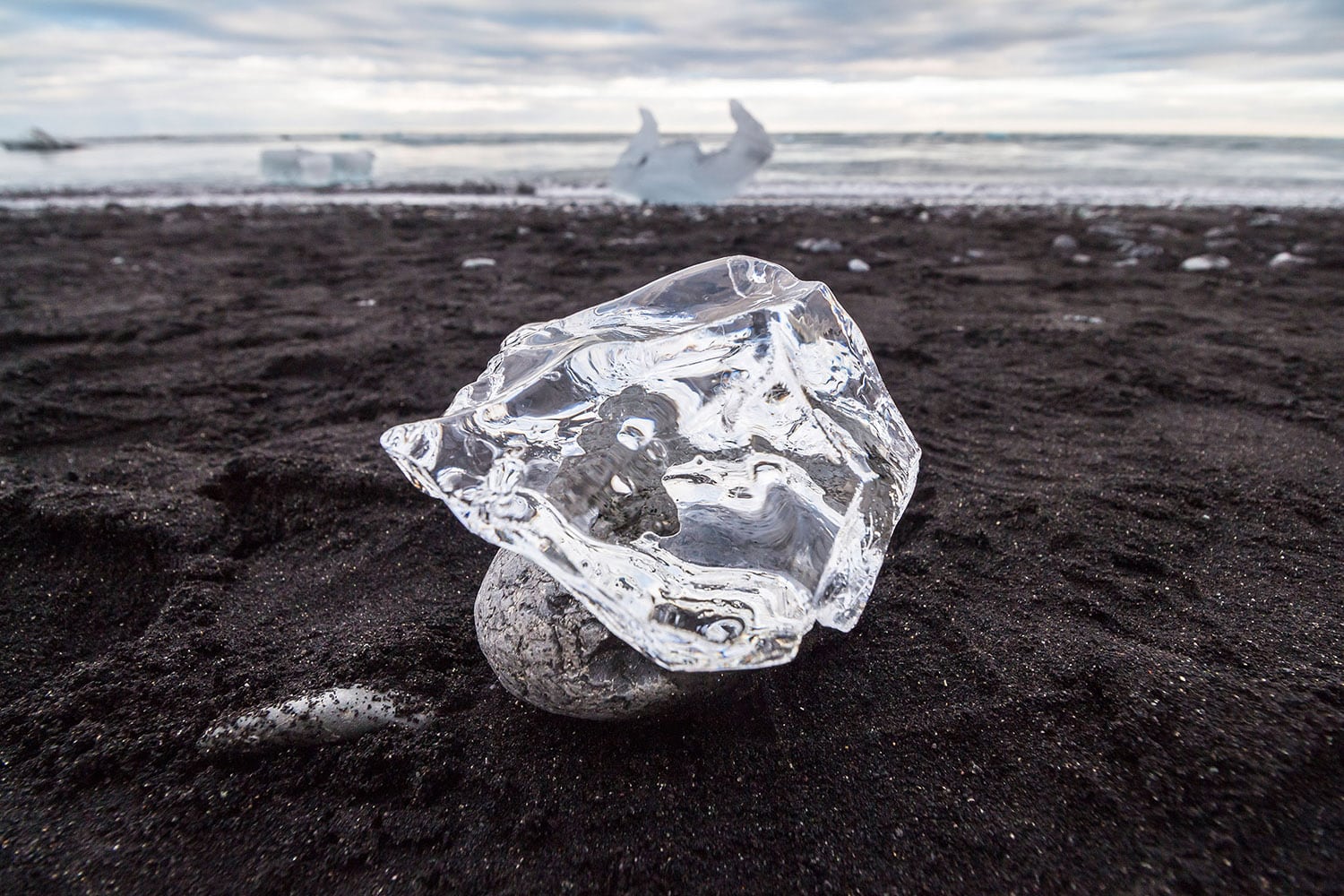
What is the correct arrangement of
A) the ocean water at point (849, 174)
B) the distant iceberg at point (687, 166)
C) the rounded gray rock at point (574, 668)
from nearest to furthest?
the rounded gray rock at point (574, 668) → the distant iceberg at point (687, 166) → the ocean water at point (849, 174)

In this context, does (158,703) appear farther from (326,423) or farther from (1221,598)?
(1221,598)

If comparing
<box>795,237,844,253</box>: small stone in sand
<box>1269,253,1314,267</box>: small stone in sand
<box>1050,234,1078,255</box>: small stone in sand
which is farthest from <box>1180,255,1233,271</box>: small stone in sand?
<box>795,237,844,253</box>: small stone in sand

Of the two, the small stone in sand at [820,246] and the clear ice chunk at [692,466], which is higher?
the clear ice chunk at [692,466]

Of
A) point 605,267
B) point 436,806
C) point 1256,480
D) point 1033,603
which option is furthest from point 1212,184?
point 436,806

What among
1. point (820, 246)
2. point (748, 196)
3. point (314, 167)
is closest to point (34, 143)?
point (314, 167)

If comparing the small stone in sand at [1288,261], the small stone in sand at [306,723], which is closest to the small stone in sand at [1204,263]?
the small stone in sand at [1288,261]

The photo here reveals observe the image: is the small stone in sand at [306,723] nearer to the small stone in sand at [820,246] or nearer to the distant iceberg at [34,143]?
the small stone in sand at [820,246]
